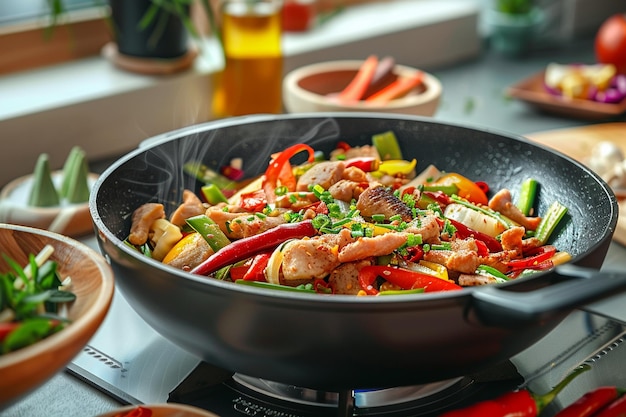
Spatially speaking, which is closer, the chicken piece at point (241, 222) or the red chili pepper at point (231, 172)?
the chicken piece at point (241, 222)

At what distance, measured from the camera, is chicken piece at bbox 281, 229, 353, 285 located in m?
1.08

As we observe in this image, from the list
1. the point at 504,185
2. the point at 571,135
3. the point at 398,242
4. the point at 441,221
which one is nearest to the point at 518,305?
the point at 398,242

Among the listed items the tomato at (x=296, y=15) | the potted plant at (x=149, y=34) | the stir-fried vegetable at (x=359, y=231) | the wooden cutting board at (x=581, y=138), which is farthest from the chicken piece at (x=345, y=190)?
the tomato at (x=296, y=15)

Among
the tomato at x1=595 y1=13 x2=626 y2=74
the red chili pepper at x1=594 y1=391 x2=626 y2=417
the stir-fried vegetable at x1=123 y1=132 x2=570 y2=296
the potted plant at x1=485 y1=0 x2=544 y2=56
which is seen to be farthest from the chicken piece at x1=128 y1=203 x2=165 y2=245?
the potted plant at x1=485 y1=0 x2=544 y2=56

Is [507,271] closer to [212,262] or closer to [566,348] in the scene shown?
[566,348]

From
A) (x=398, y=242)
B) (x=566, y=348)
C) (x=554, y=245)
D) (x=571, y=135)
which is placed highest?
(x=398, y=242)

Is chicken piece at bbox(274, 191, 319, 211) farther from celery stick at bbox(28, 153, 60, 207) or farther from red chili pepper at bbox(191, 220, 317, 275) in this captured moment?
celery stick at bbox(28, 153, 60, 207)

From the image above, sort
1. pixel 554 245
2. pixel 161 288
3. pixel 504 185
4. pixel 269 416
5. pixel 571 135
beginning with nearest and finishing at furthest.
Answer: pixel 161 288
pixel 269 416
pixel 554 245
pixel 504 185
pixel 571 135

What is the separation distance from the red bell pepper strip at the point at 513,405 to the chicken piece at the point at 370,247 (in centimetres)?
22

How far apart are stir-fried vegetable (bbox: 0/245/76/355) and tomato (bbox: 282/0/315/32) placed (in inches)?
78.7

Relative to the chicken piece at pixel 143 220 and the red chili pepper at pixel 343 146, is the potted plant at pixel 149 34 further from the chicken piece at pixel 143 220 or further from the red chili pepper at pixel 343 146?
the chicken piece at pixel 143 220

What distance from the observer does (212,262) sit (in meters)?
1.16

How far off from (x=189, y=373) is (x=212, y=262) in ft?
0.54

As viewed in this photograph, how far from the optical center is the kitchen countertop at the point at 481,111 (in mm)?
1142
